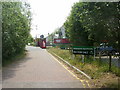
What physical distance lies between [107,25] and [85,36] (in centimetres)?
993

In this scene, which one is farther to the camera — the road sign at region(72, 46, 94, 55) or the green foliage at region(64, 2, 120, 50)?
the road sign at region(72, 46, 94, 55)

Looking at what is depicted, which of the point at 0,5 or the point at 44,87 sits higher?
the point at 0,5

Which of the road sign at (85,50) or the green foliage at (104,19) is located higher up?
the green foliage at (104,19)

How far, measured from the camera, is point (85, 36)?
18016 mm

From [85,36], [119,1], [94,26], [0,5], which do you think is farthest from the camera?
[85,36]

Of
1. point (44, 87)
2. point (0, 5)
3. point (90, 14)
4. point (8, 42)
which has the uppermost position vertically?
point (0, 5)

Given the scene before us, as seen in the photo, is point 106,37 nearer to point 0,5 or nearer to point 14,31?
point 0,5

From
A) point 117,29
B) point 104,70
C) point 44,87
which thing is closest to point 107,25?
point 117,29

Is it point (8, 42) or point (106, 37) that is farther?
point (8, 42)

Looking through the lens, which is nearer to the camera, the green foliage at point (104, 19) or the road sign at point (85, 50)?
the green foliage at point (104, 19)

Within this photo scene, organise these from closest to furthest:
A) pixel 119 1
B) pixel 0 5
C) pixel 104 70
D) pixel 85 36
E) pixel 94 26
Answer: pixel 119 1 → pixel 94 26 → pixel 104 70 → pixel 0 5 → pixel 85 36

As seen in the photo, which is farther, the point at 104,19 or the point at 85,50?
the point at 85,50

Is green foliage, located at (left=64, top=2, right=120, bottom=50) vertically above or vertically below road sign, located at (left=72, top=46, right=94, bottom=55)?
above

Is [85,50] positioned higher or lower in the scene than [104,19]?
lower
